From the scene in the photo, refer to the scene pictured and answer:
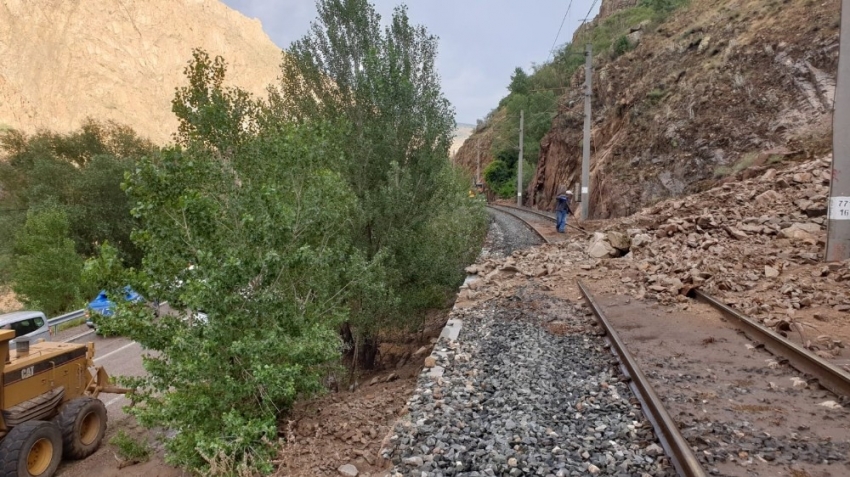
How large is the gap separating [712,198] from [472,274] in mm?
7319

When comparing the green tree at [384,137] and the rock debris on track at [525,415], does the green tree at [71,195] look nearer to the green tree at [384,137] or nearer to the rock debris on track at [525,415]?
the green tree at [384,137]

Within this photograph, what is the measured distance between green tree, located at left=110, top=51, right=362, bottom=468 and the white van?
12136mm

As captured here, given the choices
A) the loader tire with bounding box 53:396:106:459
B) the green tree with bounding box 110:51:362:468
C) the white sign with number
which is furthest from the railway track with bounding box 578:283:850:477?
the loader tire with bounding box 53:396:106:459

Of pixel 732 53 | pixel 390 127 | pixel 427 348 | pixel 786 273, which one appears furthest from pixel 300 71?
pixel 732 53

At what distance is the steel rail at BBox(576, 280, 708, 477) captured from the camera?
3655 mm

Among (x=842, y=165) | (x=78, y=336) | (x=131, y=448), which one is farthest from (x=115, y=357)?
(x=842, y=165)

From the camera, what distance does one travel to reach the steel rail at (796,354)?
4.80m

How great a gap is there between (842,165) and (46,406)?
15.2 m

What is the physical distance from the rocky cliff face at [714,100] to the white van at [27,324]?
74.3 ft

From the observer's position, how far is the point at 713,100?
65.4ft

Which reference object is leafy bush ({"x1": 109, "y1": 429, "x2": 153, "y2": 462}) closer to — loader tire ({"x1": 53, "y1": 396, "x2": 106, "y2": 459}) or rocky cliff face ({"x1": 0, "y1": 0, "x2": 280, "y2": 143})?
loader tire ({"x1": 53, "y1": 396, "x2": 106, "y2": 459})

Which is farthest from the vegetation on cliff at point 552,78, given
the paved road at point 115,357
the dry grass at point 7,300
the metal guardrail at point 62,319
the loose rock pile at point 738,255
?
the dry grass at point 7,300

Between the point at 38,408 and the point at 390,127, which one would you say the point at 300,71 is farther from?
the point at 38,408

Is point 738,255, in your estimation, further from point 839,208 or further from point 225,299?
point 225,299
